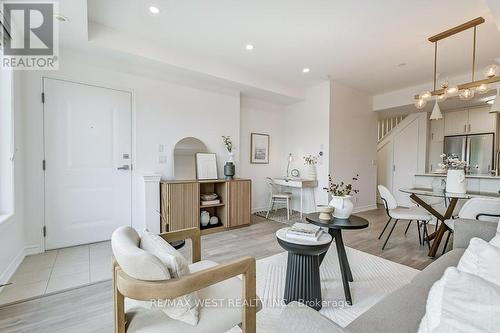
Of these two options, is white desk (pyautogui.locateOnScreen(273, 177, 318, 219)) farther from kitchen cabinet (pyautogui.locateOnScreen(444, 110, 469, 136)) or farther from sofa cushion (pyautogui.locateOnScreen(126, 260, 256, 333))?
kitchen cabinet (pyautogui.locateOnScreen(444, 110, 469, 136))

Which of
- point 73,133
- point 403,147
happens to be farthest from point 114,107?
point 403,147

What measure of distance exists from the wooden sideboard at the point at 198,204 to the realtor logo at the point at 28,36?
2057 mm

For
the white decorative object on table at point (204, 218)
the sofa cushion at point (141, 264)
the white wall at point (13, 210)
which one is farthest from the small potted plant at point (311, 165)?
the white wall at point (13, 210)

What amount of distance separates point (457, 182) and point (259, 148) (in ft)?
10.9

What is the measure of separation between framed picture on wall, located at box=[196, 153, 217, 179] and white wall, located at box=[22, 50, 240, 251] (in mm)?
208

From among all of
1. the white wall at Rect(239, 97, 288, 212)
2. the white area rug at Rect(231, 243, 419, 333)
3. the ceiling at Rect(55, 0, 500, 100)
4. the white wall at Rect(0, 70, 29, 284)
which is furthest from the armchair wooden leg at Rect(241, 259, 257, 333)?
the white wall at Rect(239, 97, 288, 212)

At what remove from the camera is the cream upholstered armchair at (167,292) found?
0.98 meters

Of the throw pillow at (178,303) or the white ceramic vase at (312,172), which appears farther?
the white ceramic vase at (312,172)

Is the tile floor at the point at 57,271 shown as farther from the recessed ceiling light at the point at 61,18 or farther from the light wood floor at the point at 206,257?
the recessed ceiling light at the point at 61,18

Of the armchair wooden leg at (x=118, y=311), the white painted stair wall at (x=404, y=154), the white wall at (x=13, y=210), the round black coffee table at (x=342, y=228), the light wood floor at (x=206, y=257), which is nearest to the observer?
the armchair wooden leg at (x=118, y=311)

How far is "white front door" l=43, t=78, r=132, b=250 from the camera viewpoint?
9.55 ft

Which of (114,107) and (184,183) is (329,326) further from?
(114,107)

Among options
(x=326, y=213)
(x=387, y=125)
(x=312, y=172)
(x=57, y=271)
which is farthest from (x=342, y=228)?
(x=387, y=125)

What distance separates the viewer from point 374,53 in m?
3.43
